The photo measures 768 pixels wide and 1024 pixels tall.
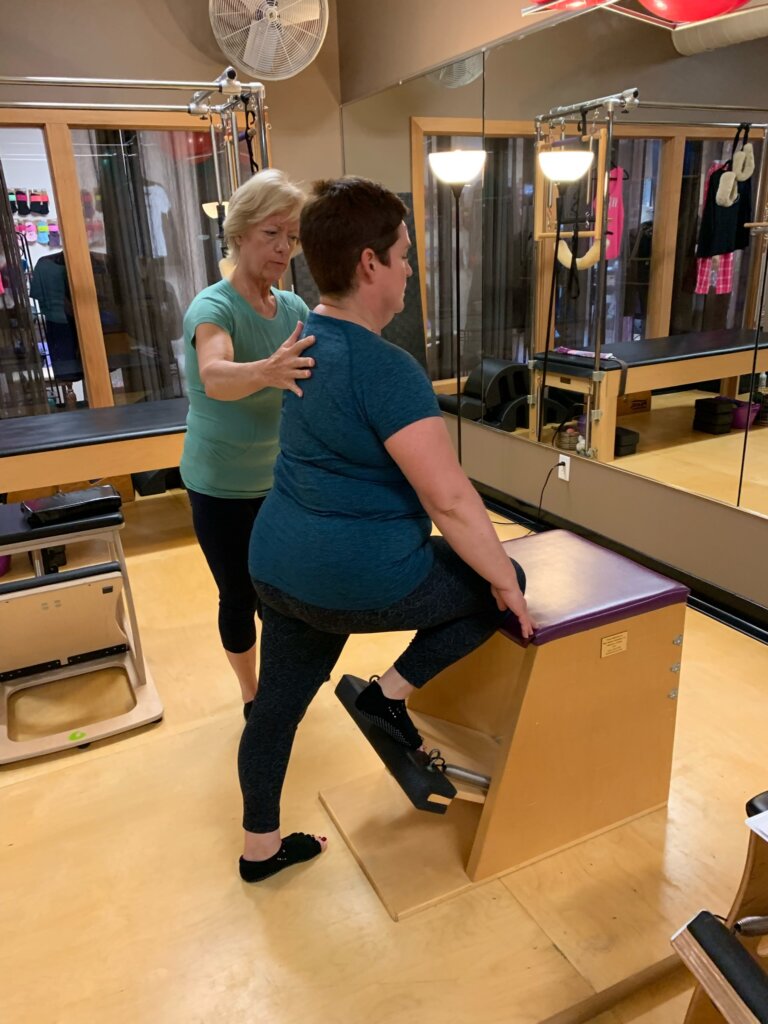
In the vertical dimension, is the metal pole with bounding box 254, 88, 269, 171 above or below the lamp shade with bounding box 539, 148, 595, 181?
above

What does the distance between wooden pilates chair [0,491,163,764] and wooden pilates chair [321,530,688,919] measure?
0.83 m

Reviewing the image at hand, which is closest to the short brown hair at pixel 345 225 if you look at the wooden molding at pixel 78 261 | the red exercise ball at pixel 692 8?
the red exercise ball at pixel 692 8

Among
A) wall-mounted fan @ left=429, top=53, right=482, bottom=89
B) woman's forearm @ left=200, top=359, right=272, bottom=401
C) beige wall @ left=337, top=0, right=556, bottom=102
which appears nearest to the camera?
woman's forearm @ left=200, top=359, right=272, bottom=401

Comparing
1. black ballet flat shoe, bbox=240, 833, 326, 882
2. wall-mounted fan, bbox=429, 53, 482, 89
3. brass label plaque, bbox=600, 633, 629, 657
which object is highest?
wall-mounted fan, bbox=429, 53, 482, 89

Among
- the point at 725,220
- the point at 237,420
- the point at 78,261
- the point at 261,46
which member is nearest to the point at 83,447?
the point at 78,261

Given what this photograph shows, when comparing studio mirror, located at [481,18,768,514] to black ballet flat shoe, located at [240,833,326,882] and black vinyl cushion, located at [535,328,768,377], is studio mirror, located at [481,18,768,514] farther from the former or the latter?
black ballet flat shoe, located at [240,833,326,882]

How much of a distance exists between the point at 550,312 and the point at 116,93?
2418 millimetres

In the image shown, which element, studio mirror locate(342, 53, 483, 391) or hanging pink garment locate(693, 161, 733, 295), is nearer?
hanging pink garment locate(693, 161, 733, 295)

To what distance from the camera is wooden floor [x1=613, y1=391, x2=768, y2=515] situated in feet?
8.91

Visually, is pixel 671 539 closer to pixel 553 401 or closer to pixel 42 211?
pixel 553 401

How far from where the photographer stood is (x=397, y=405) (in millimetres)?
1203

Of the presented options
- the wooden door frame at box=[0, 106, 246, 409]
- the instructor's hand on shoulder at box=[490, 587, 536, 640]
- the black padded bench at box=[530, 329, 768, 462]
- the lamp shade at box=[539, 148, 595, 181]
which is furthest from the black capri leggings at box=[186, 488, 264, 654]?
the wooden door frame at box=[0, 106, 246, 409]

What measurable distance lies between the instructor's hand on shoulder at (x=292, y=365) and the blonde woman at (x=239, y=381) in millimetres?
168

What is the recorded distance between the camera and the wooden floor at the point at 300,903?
1.42m
